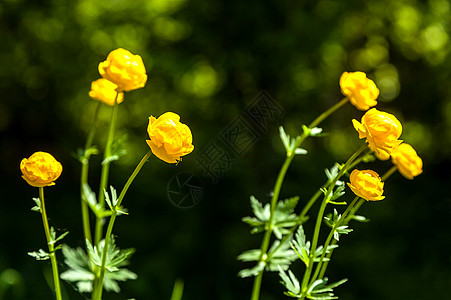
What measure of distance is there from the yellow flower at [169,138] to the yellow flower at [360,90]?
354mm

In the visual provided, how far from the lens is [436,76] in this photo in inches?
133

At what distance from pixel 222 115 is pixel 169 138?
7.17 feet

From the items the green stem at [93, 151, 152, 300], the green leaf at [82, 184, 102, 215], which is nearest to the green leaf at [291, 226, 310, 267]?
the green stem at [93, 151, 152, 300]

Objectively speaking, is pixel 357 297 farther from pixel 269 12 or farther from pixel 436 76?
pixel 436 76

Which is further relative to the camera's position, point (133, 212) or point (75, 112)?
point (75, 112)

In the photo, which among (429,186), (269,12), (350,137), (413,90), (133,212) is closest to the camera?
(269,12)

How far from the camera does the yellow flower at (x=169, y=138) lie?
2.46 feet

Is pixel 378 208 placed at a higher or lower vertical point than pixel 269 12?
lower

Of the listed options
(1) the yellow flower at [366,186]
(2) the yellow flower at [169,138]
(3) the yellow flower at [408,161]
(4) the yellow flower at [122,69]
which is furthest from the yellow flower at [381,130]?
(4) the yellow flower at [122,69]

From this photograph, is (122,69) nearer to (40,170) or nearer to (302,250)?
(40,170)

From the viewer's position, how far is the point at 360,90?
922mm

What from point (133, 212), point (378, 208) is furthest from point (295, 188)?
point (133, 212)

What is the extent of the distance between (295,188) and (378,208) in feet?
1.83

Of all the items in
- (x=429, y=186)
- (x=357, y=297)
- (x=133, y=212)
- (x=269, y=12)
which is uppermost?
(x=269, y=12)
